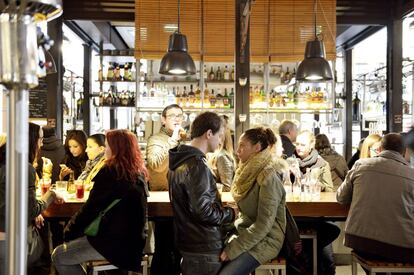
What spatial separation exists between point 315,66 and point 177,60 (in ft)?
4.69

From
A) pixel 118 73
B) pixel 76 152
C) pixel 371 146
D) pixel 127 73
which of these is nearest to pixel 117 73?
pixel 118 73

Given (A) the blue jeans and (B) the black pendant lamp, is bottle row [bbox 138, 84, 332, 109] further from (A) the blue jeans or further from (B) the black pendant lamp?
(A) the blue jeans

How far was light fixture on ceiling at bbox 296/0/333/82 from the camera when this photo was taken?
479 centimetres

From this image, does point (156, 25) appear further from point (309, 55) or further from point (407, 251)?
point (407, 251)

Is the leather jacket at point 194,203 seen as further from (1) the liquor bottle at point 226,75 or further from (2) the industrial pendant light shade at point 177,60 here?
(1) the liquor bottle at point 226,75

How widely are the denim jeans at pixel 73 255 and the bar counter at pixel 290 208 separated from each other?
483mm

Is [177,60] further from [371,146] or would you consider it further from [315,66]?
[371,146]

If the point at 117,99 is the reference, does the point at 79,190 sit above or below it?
below

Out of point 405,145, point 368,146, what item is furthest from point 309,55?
point 405,145

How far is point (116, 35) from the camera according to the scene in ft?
28.7

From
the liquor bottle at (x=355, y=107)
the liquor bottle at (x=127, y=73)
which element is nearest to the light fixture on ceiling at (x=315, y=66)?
the liquor bottle at (x=127, y=73)

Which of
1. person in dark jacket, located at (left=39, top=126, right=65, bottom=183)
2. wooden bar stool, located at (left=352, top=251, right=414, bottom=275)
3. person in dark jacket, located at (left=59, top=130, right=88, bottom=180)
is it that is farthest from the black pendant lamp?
wooden bar stool, located at (left=352, top=251, right=414, bottom=275)

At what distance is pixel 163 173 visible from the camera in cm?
459

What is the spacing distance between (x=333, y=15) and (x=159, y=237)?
14.0ft
